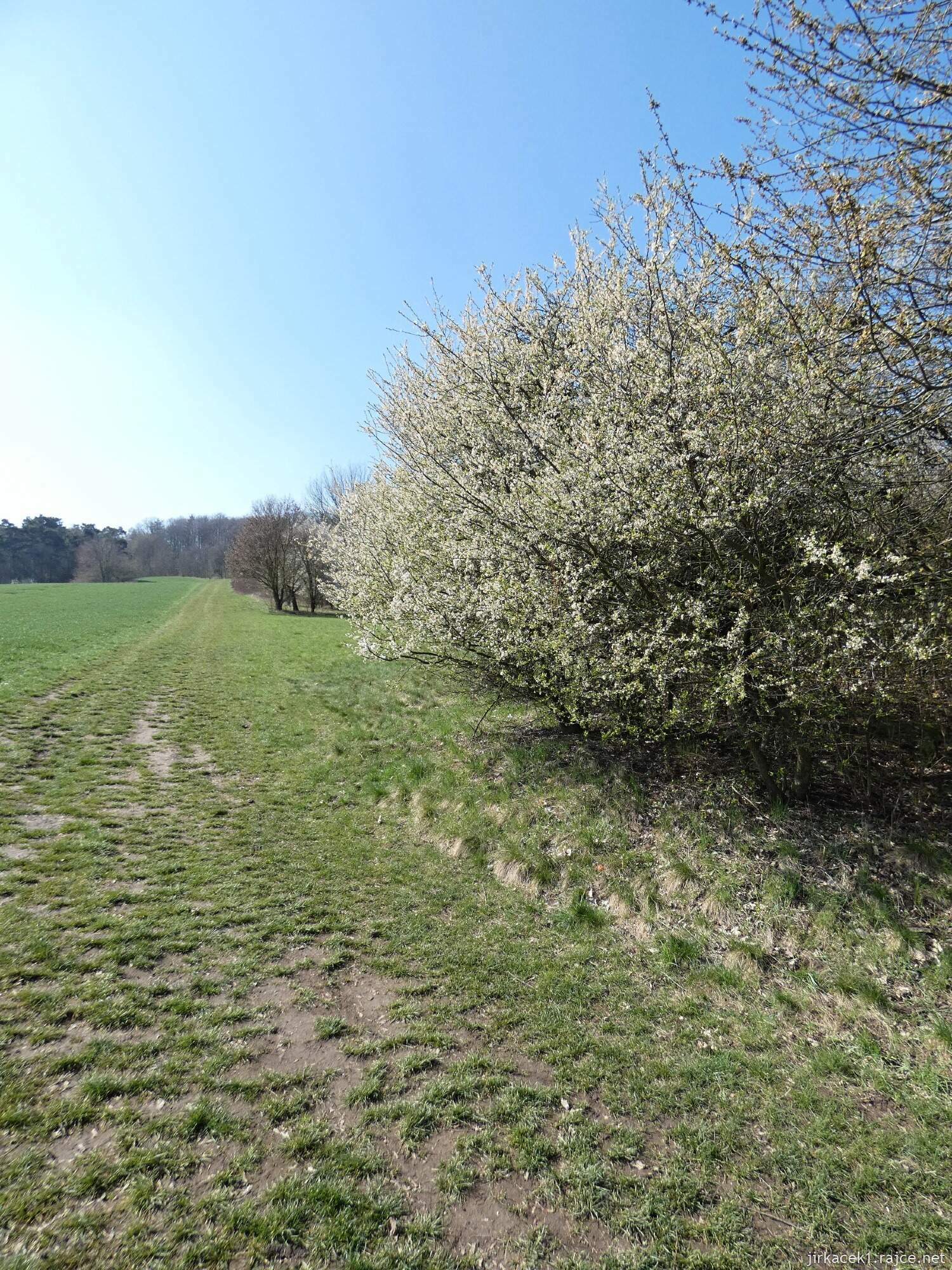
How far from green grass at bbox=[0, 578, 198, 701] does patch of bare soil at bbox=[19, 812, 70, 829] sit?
7.36 meters

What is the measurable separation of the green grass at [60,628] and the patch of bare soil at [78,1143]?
13.0m

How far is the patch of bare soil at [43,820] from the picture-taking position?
7387 mm

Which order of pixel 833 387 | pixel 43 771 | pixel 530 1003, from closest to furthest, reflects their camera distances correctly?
pixel 530 1003 → pixel 833 387 → pixel 43 771

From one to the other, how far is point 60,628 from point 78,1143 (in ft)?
101

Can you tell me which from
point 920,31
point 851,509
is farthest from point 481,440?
point 920,31

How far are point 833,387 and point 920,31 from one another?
2.53 metres

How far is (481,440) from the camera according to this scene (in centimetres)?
972

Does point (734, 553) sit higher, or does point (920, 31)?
point (920, 31)

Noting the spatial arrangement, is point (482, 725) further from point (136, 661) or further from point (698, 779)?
point (136, 661)

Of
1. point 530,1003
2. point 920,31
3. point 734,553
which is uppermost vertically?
point 920,31

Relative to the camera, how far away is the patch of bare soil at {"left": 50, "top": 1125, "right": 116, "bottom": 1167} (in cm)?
327

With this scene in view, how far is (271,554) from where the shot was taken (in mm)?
45625

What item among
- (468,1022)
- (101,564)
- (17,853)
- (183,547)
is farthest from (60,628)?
Answer: (183,547)

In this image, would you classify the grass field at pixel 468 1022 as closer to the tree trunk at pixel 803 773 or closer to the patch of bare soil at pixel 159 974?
the patch of bare soil at pixel 159 974
